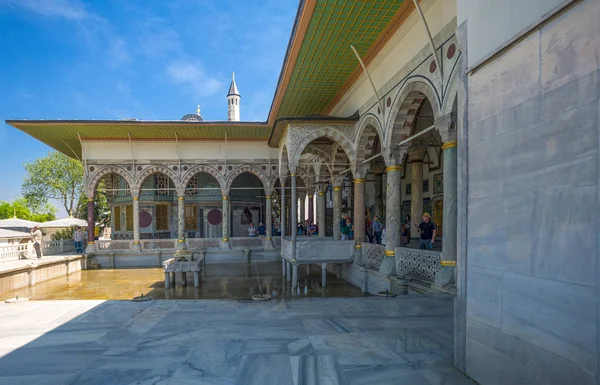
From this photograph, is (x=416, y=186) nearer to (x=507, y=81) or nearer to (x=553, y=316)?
(x=507, y=81)

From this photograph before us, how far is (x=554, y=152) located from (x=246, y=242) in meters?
13.9

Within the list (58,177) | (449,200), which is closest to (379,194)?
(449,200)

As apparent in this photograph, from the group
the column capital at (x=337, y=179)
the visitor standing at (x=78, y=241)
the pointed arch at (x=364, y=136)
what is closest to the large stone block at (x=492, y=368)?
the pointed arch at (x=364, y=136)

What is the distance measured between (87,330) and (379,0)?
6113 millimetres

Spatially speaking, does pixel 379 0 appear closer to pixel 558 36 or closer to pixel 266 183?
pixel 558 36

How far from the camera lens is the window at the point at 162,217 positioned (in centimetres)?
1708

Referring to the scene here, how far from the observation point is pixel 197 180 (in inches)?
677

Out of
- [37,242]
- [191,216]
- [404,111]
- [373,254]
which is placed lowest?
[37,242]

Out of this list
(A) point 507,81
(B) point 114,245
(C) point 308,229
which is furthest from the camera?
(C) point 308,229

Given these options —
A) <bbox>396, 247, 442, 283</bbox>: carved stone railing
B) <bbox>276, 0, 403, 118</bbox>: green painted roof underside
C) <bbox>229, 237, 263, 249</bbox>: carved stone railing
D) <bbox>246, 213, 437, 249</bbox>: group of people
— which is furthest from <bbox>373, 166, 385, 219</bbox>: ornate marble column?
<bbox>396, 247, 442, 283</bbox>: carved stone railing

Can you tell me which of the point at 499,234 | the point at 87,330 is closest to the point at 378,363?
the point at 499,234

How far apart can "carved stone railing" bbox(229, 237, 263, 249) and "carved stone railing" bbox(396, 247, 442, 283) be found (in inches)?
331

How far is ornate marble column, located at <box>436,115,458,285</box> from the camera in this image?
564cm

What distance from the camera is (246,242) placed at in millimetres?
15125
